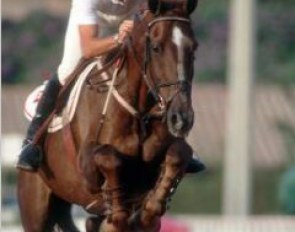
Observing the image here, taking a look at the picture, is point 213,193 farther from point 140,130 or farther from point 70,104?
point 140,130

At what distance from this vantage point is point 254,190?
27.5 m

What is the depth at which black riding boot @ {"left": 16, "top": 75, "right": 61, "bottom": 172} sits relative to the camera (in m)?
12.8

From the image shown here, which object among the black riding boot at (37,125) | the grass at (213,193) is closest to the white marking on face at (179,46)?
the black riding boot at (37,125)

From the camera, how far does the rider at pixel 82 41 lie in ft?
39.7

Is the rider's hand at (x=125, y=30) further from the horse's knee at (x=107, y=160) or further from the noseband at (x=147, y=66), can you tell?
the horse's knee at (x=107, y=160)

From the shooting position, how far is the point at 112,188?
11.9 metres

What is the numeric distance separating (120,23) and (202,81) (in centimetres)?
1905

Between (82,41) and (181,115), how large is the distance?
1305 millimetres

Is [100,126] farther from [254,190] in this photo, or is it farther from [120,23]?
[254,190]

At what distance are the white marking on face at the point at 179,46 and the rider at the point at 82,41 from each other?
21.4 inches

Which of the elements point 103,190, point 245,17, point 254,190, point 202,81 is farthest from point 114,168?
point 202,81

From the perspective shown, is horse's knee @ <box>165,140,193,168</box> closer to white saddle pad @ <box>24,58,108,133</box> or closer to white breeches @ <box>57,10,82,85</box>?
white saddle pad @ <box>24,58,108,133</box>

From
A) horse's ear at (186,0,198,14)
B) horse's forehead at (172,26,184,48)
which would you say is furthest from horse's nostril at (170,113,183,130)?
horse's ear at (186,0,198,14)

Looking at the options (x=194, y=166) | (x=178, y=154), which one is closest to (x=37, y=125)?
(x=194, y=166)
